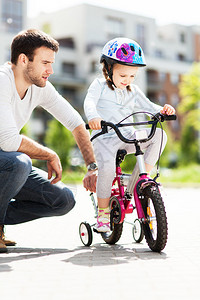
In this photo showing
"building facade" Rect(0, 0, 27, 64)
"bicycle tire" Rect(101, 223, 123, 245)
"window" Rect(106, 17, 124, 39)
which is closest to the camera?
"bicycle tire" Rect(101, 223, 123, 245)

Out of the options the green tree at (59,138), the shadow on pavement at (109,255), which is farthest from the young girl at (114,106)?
the green tree at (59,138)

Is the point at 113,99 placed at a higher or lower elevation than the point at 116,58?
lower

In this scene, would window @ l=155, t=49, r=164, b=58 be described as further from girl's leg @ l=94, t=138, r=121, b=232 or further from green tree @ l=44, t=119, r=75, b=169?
girl's leg @ l=94, t=138, r=121, b=232

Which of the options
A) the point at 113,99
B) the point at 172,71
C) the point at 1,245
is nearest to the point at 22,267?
the point at 1,245

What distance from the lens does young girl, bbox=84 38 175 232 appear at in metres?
4.63

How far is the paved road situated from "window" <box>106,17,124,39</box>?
54.4m

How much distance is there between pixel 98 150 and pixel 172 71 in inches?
2330

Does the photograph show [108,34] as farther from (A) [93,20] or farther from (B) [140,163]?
(B) [140,163]

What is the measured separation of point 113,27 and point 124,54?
55348mm

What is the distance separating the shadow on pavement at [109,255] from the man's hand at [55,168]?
65 cm

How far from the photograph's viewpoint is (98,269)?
3.66 metres

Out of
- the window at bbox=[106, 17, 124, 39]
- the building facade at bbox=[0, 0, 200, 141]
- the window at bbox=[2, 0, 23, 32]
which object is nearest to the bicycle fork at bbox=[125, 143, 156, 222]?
the building facade at bbox=[0, 0, 200, 141]

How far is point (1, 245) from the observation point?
15.2 feet

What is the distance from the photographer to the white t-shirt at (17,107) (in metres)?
4.34
